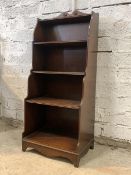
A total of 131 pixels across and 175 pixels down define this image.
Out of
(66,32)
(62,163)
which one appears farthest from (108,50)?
(62,163)

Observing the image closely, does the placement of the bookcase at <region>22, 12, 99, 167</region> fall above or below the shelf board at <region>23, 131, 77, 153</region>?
above

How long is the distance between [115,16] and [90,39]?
46 cm

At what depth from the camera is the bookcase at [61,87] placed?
2.13 metres

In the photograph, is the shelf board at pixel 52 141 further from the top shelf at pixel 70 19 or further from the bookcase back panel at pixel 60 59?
the top shelf at pixel 70 19

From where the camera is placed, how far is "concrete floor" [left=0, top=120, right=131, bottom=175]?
190cm

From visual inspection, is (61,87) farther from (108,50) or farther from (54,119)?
(108,50)

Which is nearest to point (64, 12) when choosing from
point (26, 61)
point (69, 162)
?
point (26, 61)

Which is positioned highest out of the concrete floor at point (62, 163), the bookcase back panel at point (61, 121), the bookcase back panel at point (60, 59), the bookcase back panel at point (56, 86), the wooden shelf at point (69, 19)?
the wooden shelf at point (69, 19)

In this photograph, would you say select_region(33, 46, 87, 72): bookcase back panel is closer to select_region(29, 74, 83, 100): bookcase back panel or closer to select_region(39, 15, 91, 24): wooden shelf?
select_region(29, 74, 83, 100): bookcase back panel

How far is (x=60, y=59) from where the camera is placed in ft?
8.13

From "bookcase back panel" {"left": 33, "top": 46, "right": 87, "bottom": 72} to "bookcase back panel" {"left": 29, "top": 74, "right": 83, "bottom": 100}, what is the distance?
0.33ft

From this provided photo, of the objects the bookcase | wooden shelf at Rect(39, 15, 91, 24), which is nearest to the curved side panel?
the bookcase

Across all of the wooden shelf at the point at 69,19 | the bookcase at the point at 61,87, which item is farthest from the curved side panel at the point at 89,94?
the wooden shelf at the point at 69,19

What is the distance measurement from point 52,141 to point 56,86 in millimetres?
627
